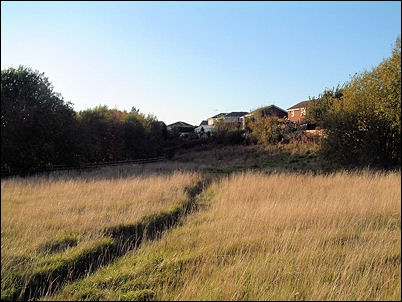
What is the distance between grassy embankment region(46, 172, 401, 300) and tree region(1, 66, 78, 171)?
1495 millimetres

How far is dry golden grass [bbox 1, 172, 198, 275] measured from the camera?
75.0 inches

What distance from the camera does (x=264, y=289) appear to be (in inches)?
98.2

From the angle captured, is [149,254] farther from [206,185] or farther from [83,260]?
[206,185]

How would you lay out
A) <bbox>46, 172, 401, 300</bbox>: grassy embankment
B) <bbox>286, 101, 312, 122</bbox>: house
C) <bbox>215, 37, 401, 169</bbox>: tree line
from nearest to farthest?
<bbox>46, 172, 401, 300</bbox>: grassy embankment
<bbox>215, 37, 401, 169</bbox>: tree line
<bbox>286, 101, 312, 122</bbox>: house

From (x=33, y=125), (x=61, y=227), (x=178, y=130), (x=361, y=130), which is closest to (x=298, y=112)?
(x=361, y=130)

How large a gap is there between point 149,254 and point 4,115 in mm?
2620

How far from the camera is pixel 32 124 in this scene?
238cm

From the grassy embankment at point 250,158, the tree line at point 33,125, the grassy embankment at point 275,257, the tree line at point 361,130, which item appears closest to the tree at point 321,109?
the tree line at point 361,130

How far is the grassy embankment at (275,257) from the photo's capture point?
2.46m

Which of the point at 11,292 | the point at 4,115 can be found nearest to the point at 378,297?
the point at 11,292

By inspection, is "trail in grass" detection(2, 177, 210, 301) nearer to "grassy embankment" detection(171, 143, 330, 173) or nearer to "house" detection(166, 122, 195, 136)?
"grassy embankment" detection(171, 143, 330, 173)

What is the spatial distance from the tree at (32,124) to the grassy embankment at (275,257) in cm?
149

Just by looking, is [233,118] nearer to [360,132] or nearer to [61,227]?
[360,132]

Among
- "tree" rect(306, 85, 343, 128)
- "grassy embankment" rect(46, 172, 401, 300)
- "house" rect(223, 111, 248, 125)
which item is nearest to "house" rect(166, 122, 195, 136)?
"house" rect(223, 111, 248, 125)
